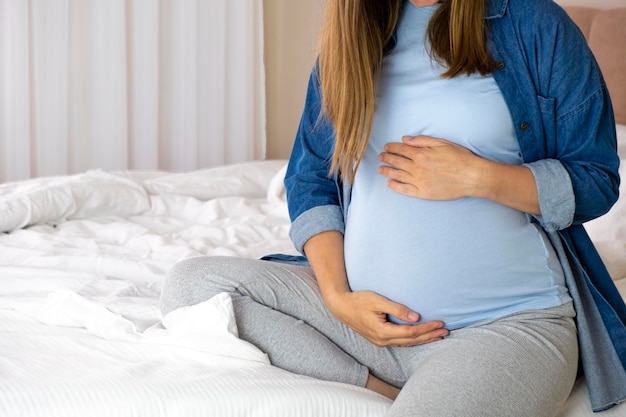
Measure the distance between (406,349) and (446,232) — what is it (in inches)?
6.7

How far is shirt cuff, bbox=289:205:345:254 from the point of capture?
129 cm

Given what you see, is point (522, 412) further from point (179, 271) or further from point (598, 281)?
point (179, 271)

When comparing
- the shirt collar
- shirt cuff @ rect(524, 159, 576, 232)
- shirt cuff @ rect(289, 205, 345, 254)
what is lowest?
shirt cuff @ rect(289, 205, 345, 254)

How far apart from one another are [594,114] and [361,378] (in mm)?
469

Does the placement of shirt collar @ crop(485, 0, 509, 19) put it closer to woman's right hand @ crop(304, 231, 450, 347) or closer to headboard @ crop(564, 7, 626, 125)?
woman's right hand @ crop(304, 231, 450, 347)

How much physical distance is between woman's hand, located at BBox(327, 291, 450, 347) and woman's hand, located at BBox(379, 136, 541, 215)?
0.50 ft

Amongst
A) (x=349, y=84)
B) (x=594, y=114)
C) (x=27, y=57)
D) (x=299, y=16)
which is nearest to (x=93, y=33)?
(x=27, y=57)

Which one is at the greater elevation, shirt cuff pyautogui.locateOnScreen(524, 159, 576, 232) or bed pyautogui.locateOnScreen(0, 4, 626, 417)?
shirt cuff pyautogui.locateOnScreen(524, 159, 576, 232)

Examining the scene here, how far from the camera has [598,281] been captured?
1.20 m

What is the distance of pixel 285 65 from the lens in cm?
439

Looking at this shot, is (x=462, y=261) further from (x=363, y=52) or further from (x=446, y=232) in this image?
(x=363, y=52)

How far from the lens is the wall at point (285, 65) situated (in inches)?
168

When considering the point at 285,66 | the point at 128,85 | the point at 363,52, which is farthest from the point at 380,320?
the point at 285,66

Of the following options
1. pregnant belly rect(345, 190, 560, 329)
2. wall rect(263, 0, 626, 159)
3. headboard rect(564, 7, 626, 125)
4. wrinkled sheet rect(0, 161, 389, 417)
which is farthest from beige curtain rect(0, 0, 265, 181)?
pregnant belly rect(345, 190, 560, 329)
